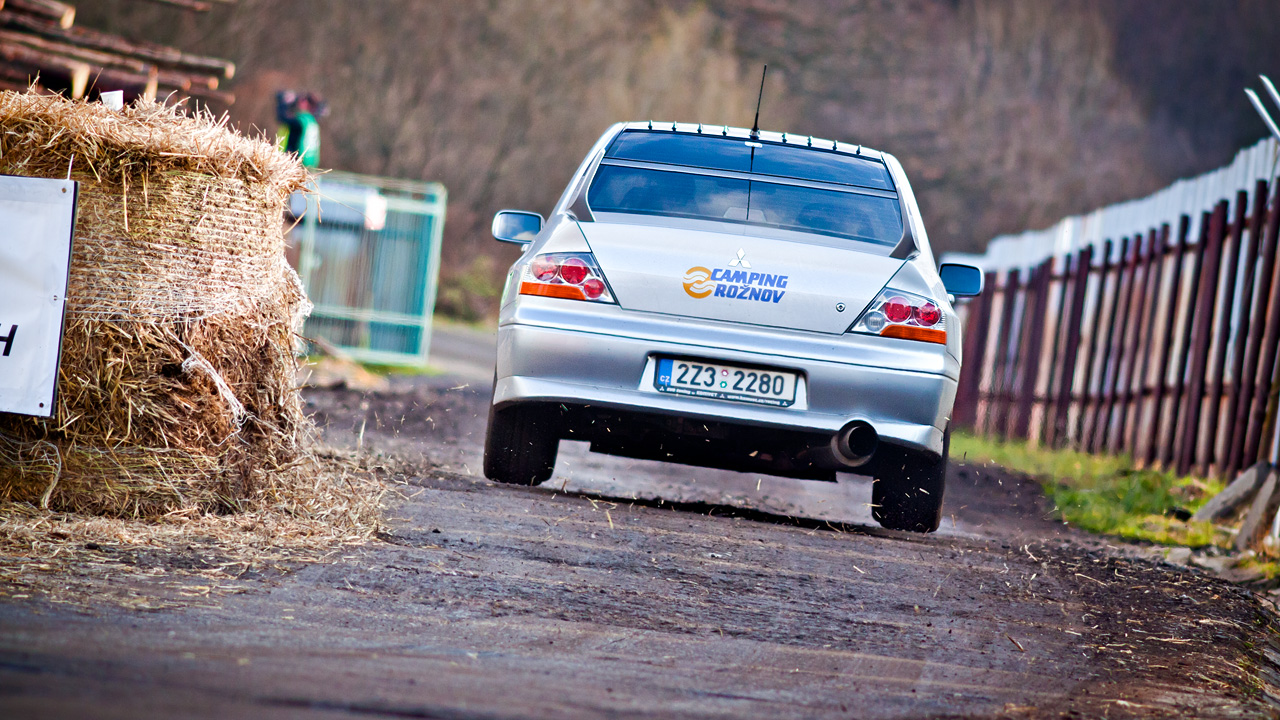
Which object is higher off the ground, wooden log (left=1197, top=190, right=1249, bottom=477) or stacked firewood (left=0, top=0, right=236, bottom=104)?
stacked firewood (left=0, top=0, right=236, bottom=104)

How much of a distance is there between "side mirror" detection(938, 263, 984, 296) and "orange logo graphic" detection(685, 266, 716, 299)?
1365mm

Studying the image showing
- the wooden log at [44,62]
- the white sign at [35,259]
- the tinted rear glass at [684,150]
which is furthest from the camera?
the wooden log at [44,62]

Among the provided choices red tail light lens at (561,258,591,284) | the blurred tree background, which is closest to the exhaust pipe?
red tail light lens at (561,258,591,284)

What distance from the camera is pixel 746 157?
281 inches

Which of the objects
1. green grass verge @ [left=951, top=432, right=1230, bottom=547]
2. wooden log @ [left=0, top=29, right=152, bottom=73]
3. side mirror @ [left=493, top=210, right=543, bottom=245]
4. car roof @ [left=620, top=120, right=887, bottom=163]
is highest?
wooden log @ [left=0, top=29, right=152, bottom=73]

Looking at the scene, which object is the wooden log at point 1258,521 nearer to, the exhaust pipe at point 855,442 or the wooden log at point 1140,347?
the exhaust pipe at point 855,442

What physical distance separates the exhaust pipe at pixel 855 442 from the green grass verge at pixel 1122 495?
289cm

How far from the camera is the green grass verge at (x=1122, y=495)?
Result: 8844mm

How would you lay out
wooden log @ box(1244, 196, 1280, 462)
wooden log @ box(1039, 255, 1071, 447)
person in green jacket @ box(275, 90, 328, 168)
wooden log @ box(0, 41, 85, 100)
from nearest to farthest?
wooden log @ box(1244, 196, 1280, 462) → wooden log @ box(1039, 255, 1071, 447) → person in green jacket @ box(275, 90, 328, 168) → wooden log @ box(0, 41, 85, 100)

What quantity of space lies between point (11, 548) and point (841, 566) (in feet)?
10.1

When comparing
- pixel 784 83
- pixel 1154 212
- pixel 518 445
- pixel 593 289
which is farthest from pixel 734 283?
pixel 784 83

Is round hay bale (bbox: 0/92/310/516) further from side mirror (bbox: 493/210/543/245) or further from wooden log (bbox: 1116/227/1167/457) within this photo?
wooden log (bbox: 1116/227/1167/457)

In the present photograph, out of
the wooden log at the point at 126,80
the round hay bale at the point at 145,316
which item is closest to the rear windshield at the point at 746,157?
the round hay bale at the point at 145,316

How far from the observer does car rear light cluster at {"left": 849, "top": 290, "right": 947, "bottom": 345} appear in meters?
6.32
